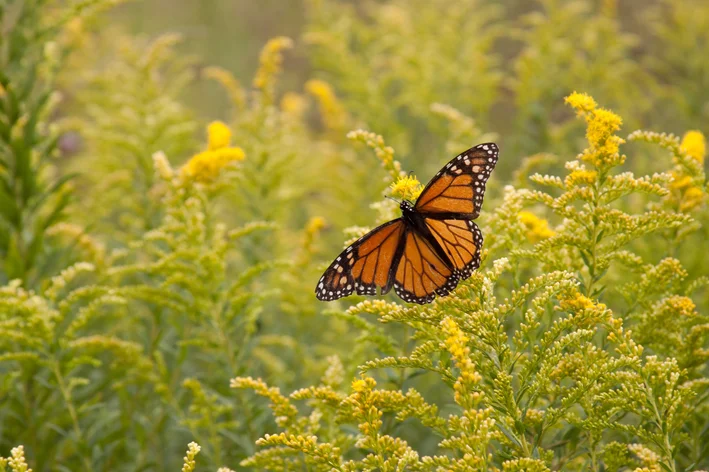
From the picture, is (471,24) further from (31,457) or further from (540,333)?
(31,457)

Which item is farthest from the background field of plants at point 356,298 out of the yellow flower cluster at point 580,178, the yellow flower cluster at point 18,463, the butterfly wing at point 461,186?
the yellow flower cluster at point 18,463

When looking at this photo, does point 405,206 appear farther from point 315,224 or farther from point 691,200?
point 691,200

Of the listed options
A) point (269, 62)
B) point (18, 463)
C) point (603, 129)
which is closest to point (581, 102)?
point (603, 129)

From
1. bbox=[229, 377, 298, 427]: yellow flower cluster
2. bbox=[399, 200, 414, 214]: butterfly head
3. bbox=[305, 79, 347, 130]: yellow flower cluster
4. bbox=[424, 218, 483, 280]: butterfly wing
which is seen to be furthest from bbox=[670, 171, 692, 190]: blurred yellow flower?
bbox=[305, 79, 347, 130]: yellow flower cluster

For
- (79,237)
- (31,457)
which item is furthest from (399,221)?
(31,457)

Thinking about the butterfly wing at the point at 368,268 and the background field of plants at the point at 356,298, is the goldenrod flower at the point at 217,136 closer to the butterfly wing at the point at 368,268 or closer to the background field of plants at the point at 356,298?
the background field of plants at the point at 356,298

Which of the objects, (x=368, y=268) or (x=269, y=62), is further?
(x=269, y=62)
